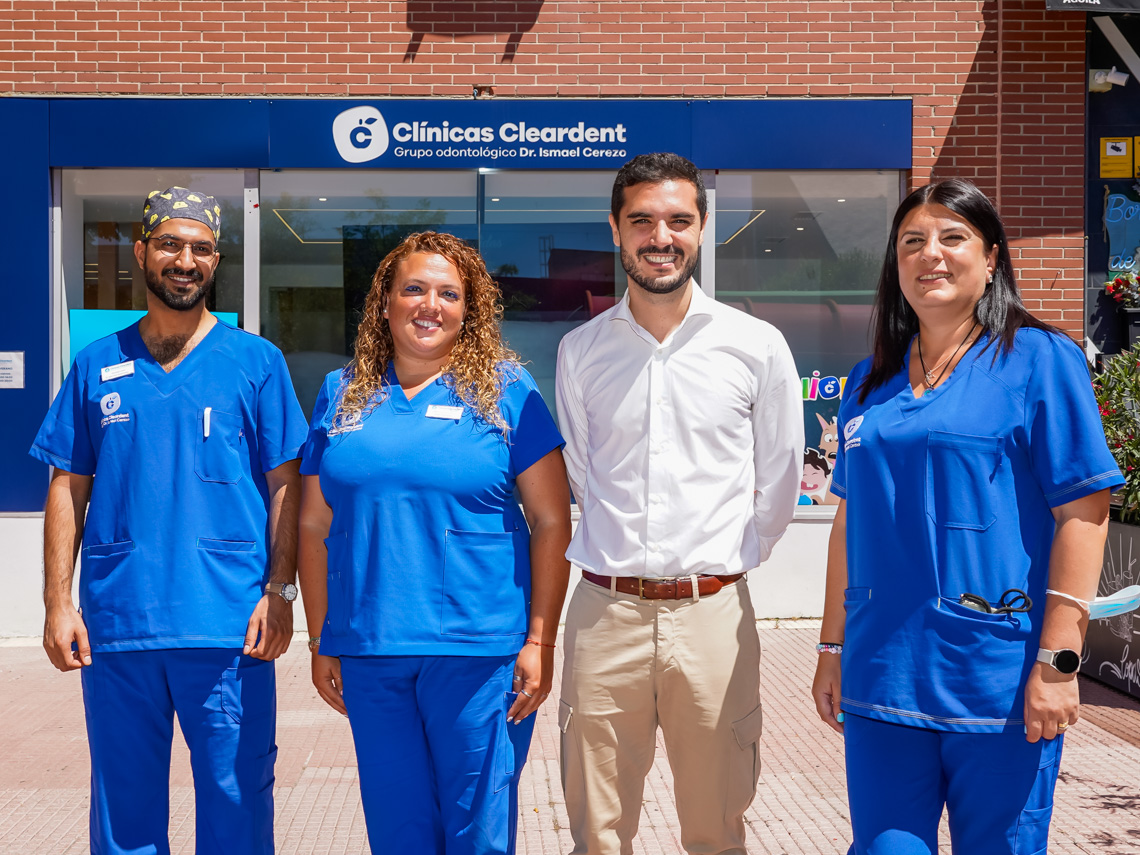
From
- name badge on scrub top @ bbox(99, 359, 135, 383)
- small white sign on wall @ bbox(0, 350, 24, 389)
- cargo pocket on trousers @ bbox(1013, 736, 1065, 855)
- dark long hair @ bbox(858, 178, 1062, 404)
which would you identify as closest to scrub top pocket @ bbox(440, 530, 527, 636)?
dark long hair @ bbox(858, 178, 1062, 404)

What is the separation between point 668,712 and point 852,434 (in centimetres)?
101

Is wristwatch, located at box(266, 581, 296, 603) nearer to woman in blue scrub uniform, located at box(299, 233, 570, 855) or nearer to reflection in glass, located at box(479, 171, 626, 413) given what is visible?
woman in blue scrub uniform, located at box(299, 233, 570, 855)

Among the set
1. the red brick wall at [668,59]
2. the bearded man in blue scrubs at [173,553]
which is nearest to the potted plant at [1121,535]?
the red brick wall at [668,59]

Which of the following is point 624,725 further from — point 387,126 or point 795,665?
point 387,126

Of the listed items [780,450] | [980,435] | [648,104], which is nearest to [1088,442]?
[980,435]

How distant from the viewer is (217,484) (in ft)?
10.5

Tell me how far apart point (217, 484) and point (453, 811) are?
118cm

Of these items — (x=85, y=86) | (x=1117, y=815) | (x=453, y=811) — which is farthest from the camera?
(x=85, y=86)

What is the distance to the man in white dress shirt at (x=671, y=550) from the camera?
3.10 m

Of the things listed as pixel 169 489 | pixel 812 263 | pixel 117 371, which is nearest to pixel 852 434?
pixel 169 489

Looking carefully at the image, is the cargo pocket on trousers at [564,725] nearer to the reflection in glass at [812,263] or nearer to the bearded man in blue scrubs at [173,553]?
the bearded man in blue scrubs at [173,553]

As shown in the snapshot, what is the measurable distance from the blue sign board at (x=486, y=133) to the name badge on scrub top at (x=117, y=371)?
526 centimetres

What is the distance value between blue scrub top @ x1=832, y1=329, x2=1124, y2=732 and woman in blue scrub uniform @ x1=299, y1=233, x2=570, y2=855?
3.08 ft

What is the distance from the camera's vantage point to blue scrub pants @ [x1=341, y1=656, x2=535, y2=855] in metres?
2.88
